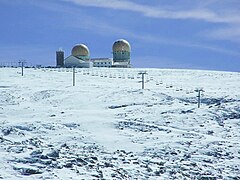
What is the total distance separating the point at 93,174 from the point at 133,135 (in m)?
6.28

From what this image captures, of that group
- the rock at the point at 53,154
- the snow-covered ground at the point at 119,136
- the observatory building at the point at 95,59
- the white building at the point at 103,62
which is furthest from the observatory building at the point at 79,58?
the rock at the point at 53,154

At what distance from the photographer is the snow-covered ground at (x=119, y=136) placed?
13641 millimetres

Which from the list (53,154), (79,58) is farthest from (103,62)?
(53,154)

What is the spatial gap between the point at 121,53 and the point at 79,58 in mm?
9227

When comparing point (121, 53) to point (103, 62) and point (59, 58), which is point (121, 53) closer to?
point (103, 62)

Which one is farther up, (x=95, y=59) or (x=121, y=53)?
(x=121, y=53)

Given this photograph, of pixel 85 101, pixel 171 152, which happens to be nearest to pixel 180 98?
pixel 85 101

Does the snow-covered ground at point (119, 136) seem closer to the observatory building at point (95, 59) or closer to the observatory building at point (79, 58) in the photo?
the observatory building at point (79, 58)

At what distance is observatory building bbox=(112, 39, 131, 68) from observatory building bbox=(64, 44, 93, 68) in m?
6.03

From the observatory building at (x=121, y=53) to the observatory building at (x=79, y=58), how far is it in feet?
19.8

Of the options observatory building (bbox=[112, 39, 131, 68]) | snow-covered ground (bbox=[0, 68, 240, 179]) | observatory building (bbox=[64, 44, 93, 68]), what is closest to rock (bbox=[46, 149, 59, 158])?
snow-covered ground (bbox=[0, 68, 240, 179])

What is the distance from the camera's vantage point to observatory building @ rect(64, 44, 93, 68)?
2586 inches

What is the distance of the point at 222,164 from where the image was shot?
1516 centimetres

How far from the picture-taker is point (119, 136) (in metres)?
18.7
